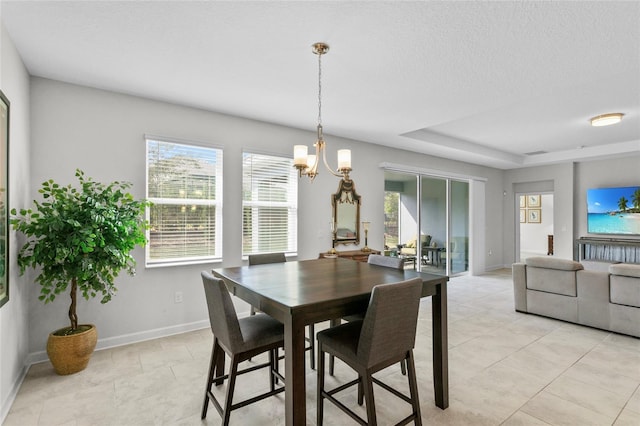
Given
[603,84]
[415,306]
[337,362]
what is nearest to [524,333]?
[337,362]

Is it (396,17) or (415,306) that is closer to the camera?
(415,306)

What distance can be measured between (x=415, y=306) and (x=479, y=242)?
6.07 meters

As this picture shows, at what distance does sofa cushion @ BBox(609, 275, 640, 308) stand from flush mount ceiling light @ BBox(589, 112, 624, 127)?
2117 mm

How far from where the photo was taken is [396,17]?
201 cm

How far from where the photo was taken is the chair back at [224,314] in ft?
5.80

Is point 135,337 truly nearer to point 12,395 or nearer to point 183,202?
point 12,395

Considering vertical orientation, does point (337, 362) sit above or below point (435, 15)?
below

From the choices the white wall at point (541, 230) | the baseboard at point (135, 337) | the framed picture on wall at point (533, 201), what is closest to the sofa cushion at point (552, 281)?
the baseboard at point (135, 337)

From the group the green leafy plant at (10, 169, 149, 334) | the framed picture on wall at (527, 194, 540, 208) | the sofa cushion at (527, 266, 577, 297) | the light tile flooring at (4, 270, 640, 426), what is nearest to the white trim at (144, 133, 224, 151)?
the green leafy plant at (10, 169, 149, 334)

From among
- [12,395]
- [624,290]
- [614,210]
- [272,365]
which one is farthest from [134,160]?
[614,210]

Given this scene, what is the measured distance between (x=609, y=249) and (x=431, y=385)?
20.1 ft

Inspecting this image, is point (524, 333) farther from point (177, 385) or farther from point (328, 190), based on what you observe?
point (177, 385)

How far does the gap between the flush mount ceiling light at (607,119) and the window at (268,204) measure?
4.10 meters

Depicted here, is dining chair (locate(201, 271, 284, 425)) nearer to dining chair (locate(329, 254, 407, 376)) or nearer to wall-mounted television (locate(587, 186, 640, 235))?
dining chair (locate(329, 254, 407, 376))
